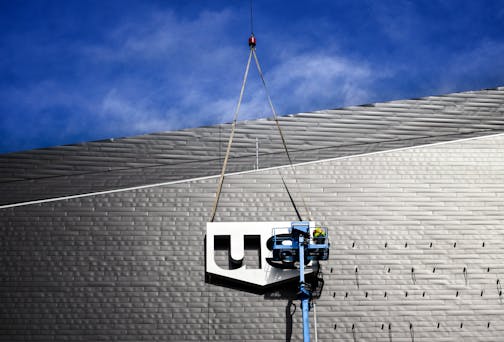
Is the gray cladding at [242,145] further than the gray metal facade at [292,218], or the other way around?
the gray cladding at [242,145]

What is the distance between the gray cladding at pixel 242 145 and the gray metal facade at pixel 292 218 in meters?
0.05

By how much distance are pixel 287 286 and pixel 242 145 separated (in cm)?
501

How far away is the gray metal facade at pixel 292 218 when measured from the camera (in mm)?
19625

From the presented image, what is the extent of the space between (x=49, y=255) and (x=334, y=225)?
356 inches

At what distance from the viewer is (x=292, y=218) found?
20.8 metres

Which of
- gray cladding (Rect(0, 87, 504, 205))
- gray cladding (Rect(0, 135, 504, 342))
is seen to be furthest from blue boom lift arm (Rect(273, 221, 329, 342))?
gray cladding (Rect(0, 87, 504, 205))

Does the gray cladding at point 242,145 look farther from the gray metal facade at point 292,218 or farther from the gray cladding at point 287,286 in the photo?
the gray cladding at point 287,286

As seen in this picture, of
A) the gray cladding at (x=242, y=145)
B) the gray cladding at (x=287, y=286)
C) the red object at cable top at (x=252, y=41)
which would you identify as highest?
the red object at cable top at (x=252, y=41)

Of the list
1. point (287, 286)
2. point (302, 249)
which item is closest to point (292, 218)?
point (302, 249)

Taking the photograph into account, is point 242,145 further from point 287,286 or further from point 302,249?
point 287,286

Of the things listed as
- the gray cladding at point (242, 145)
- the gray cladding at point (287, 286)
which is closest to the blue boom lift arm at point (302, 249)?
the gray cladding at point (287, 286)

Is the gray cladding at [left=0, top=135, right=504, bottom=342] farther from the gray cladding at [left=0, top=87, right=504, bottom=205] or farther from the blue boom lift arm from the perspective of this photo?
the blue boom lift arm

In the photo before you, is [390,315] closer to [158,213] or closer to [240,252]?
[240,252]

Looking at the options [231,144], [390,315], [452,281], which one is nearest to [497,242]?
[452,281]
